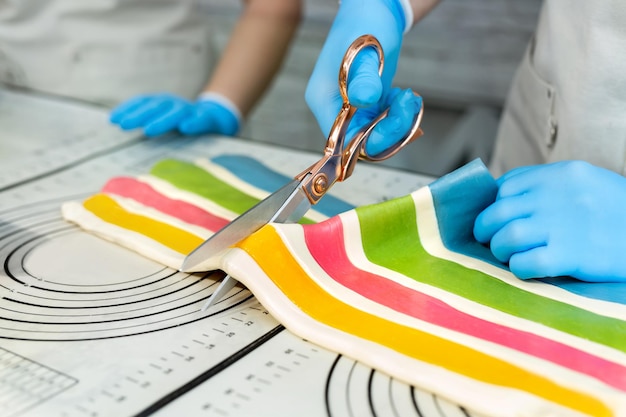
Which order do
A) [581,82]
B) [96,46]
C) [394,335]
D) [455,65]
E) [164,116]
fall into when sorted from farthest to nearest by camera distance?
[455,65] → [96,46] → [164,116] → [581,82] → [394,335]

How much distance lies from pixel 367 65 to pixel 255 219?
0.20 m

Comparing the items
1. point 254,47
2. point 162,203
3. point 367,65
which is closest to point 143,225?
point 162,203

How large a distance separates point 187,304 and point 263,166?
32cm

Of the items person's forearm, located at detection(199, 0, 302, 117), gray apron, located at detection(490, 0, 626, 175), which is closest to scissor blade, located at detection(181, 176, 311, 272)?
gray apron, located at detection(490, 0, 626, 175)

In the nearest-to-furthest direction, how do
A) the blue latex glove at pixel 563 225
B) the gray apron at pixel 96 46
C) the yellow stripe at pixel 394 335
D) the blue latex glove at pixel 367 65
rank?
1. the yellow stripe at pixel 394 335
2. the blue latex glove at pixel 563 225
3. the blue latex glove at pixel 367 65
4. the gray apron at pixel 96 46

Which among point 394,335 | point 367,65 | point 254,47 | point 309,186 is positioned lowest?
point 394,335

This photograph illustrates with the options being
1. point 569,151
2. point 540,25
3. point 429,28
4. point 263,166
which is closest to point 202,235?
point 263,166

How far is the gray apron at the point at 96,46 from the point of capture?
49.6 inches

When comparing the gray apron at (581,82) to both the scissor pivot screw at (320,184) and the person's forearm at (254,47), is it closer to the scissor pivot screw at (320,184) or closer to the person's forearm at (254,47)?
the scissor pivot screw at (320,184)

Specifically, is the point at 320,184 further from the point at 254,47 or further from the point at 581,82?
the point at 254,47

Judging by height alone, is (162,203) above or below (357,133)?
below

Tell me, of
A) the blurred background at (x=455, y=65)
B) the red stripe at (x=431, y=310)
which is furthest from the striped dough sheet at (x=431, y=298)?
the blurred background at (x=455, y=65)

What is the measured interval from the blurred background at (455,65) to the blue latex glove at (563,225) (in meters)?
0.74

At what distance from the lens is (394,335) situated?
20.2 inches
